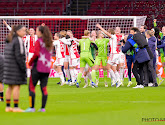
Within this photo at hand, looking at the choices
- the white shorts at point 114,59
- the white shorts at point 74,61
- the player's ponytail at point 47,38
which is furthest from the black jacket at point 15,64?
the white shorts at point 74,61

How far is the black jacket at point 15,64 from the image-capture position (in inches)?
309

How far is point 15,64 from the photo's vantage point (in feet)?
25.9

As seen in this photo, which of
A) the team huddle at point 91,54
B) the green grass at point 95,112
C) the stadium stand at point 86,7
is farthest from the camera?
the stadium stand at point 86,7

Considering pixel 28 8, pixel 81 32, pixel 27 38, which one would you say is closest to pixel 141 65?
pixel 27 38

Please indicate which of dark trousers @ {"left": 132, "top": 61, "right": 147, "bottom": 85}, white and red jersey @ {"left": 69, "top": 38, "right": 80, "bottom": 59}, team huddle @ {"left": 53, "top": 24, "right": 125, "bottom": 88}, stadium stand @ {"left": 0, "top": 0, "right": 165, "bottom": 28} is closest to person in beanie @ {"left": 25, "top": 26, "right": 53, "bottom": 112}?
team huddle @ {"left": 53, "top": 24, "right": 125, "bottom": 88}

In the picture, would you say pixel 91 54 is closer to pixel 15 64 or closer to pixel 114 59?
pixel 114 59

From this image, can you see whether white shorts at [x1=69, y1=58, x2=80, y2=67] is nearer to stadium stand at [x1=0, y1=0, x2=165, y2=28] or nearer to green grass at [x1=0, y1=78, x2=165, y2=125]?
green grass at [x1=0, y1=78, x2=165, y2=125]

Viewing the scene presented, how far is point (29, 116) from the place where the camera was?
284 inches

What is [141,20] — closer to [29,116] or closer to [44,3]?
[44,3]

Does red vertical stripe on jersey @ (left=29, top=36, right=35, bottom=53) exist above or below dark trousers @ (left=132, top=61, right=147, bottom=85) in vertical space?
above

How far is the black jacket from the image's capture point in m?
7.86

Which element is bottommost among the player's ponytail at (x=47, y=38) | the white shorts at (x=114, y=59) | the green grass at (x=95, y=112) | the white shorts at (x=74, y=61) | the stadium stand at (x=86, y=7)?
the green grass at (x=95, y=112)

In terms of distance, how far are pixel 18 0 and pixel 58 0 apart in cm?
293

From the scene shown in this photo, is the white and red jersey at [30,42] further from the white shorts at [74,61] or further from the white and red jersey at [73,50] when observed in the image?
the white shorts at [74,61]
